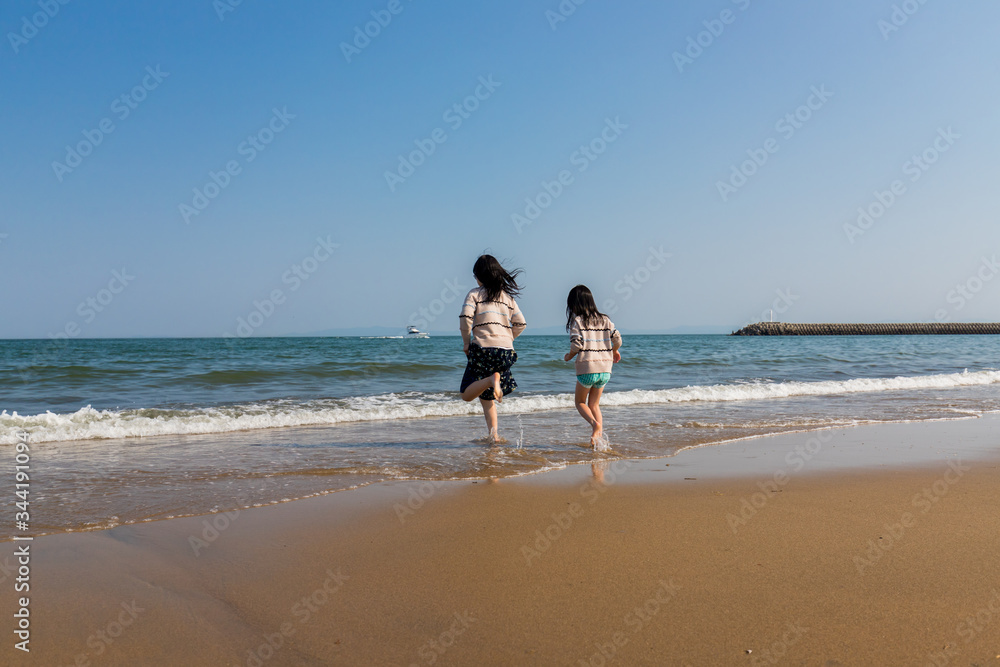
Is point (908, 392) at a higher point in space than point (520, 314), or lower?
lower

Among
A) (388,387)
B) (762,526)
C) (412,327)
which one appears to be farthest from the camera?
(412,327)

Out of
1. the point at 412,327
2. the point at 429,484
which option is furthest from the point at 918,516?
the point at 412,327

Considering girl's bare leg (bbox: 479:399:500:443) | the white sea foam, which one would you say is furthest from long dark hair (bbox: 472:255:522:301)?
the white sea foam

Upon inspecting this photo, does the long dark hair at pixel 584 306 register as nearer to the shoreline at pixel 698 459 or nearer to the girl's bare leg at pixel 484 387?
the girl's bare leg at pixel 484 387

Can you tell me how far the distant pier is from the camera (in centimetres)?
7556

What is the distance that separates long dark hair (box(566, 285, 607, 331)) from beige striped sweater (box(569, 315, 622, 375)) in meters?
0.04

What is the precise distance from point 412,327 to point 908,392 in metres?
84.5

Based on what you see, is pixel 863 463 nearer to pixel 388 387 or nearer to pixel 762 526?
pixel 762 526

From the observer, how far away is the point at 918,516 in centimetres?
360

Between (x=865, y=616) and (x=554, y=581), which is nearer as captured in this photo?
(x=865, y=616)

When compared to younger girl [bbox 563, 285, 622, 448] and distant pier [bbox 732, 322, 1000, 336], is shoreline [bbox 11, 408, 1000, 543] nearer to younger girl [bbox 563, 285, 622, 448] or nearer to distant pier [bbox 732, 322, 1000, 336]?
younger girl [bbox 563, 285, 622, 448]

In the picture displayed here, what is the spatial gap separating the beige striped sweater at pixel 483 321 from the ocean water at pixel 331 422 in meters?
1.10

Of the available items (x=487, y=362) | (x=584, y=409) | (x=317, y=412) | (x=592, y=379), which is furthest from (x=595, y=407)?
(x=317, y=412)

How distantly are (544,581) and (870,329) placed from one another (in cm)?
8582
